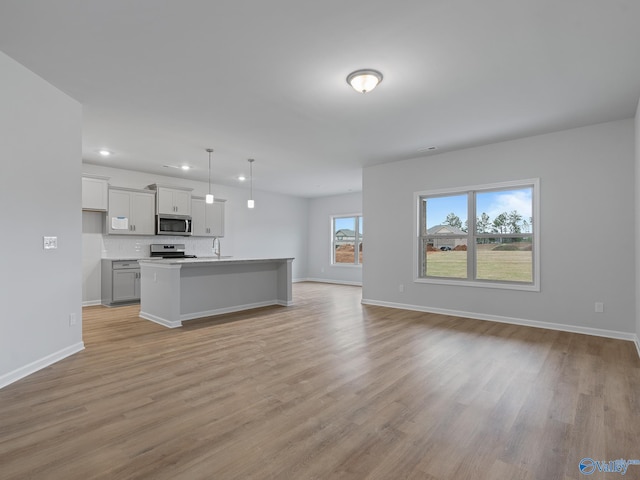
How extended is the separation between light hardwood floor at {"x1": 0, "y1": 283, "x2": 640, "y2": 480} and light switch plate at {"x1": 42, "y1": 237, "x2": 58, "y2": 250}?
3.64 ft

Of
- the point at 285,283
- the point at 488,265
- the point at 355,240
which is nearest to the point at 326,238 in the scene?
the point at 355,240

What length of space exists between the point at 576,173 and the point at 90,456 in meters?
5.64

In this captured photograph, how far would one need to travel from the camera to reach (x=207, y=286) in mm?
5328

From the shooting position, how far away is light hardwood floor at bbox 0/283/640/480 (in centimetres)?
179

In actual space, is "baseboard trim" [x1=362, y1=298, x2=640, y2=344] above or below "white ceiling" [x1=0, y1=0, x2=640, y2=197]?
below

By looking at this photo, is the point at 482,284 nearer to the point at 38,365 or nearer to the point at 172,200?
the point at 38,365

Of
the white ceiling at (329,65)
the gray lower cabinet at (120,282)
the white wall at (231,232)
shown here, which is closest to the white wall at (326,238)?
the white wall at (231,232)

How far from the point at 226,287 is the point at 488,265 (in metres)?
4.21

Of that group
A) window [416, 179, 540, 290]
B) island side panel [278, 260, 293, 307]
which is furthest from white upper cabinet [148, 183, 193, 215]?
window [416, 179, 540, 290]

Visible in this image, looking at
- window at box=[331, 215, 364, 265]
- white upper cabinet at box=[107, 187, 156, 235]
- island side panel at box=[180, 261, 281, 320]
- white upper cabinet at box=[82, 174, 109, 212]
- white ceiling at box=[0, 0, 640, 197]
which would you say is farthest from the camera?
window at box=[331, 215, 364, 265]

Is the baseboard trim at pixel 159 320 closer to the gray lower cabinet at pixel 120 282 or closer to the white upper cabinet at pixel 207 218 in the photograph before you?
the gray lower cabinet at pixel 120 282

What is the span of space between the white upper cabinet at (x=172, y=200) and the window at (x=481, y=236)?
487 centimetres

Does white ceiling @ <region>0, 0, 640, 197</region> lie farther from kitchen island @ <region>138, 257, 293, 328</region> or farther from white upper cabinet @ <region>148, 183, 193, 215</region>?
white upper cabinet @ <region>148, 183, 193, 215</region>

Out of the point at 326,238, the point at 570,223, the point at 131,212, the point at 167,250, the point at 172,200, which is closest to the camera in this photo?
the point at 570,223
